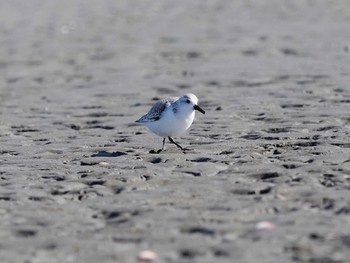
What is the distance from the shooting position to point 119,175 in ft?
32.1

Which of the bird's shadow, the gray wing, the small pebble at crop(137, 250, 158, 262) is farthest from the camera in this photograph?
the gray wing

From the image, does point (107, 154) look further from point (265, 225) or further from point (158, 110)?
point (265, 225)

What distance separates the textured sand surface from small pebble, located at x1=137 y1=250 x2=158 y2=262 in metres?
0.05

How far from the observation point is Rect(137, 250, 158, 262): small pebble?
6848 millimetres

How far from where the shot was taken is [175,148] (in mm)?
11430

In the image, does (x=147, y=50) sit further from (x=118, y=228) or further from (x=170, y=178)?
(x=118, y=228)

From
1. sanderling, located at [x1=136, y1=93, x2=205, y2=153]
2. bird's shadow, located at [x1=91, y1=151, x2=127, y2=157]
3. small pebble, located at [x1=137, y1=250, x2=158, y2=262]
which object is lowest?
small pebble, located at [x1=137, y1=250, x2=158, y2=262]

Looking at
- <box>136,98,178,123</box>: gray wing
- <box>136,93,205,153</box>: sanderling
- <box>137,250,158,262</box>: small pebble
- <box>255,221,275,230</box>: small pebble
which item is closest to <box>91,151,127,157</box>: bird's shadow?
<box>136,93,205,153</box>: sanderling

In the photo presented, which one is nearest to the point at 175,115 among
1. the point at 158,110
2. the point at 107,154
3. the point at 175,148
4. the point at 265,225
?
the point at 158,110

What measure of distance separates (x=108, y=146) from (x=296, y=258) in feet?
17.3

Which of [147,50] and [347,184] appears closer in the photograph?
[347,184]

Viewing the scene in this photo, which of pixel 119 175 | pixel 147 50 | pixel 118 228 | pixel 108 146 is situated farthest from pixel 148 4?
pixel 118 228

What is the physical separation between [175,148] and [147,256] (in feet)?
15.1

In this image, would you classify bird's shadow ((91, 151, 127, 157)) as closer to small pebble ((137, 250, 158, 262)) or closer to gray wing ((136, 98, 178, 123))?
gray wing ((136, 98, 178, 123))
